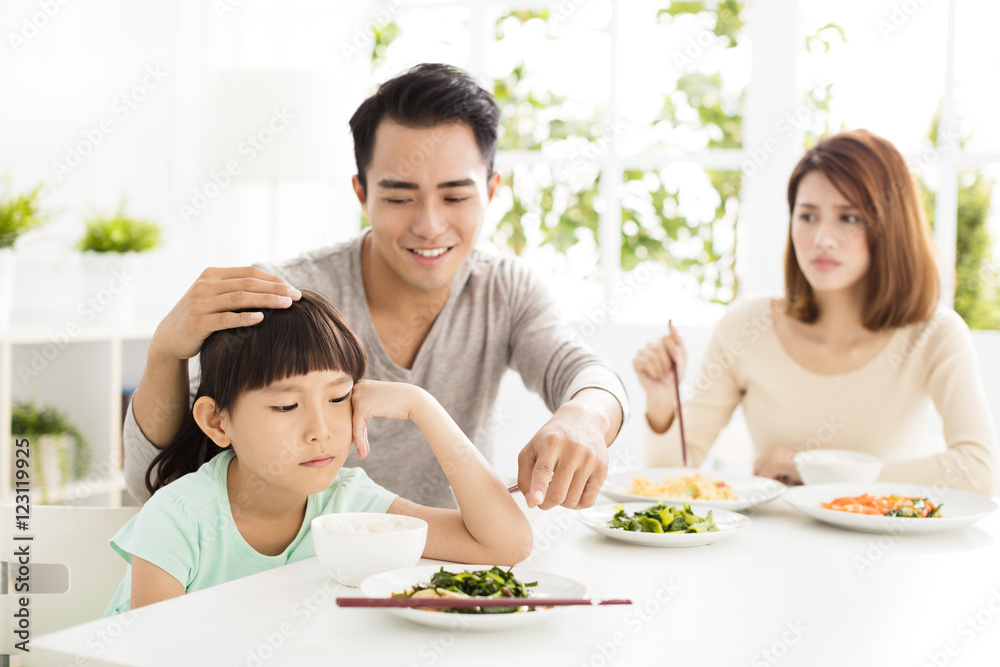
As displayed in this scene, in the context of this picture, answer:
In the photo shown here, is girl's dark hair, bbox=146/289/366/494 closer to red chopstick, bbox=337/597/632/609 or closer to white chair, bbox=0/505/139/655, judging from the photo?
white chair, bbox=0/505/139/655

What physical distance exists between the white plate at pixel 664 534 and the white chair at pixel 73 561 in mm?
682

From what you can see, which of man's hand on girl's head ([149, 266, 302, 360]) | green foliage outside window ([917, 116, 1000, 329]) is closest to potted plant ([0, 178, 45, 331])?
man's hand on girl's head ([149, 266, 302, 360])

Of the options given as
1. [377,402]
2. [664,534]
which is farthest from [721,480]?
[377,402]

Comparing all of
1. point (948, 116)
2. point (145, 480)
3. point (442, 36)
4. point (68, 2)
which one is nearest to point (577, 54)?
point (442, 36)

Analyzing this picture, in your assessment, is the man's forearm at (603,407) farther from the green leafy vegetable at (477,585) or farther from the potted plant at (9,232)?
the potted plant at (9,232)

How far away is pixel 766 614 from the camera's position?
96 cm

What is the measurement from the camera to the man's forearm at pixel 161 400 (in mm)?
1357

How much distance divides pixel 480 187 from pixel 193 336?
714 millimetres

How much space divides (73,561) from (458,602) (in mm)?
741

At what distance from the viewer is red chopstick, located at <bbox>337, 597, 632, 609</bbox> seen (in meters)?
0.84

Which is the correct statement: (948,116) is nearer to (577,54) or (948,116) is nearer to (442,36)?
(577,54)

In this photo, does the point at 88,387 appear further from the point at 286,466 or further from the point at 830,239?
the point at 830,239

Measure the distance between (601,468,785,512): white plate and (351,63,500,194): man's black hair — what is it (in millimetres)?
690

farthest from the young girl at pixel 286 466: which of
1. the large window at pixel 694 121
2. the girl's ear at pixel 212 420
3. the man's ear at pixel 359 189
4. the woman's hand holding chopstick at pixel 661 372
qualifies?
the large window at pixel 694 121
